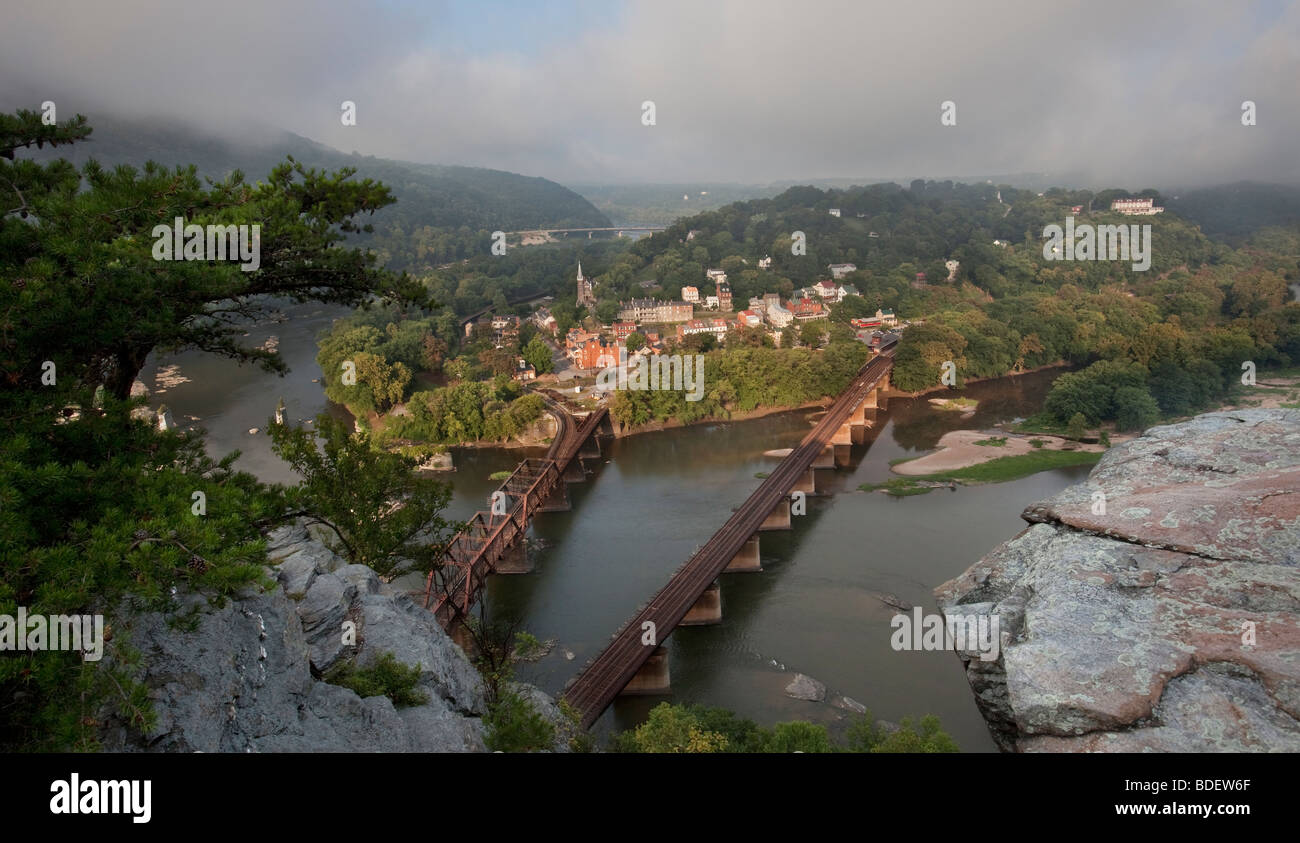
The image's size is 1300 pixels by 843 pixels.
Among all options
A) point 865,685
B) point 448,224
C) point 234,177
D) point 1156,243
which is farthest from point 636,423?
point 448,224

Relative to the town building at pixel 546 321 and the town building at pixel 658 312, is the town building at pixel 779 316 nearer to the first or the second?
the town building at pixel 658 312

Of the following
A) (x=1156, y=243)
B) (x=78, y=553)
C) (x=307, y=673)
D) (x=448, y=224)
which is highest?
(x=448, y=224)

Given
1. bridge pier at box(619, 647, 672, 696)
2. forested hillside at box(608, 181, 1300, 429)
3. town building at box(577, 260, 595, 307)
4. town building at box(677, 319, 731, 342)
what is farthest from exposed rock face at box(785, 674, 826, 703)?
town building at box(577, 260, 595, 307)

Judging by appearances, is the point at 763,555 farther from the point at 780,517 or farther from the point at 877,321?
the point at 877,321

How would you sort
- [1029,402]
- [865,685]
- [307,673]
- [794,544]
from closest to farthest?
[307,673] < [865,685] < [794,544] < [1029,402]

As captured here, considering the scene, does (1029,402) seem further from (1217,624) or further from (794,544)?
(1217,624)

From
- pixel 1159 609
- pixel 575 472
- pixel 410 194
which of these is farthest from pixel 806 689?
pixel 410 194

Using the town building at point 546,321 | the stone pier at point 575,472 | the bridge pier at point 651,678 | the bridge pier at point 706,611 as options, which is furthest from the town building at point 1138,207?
the bridge pier at point 651,678
